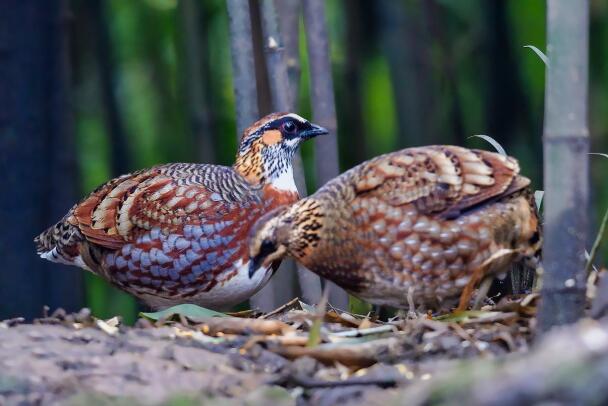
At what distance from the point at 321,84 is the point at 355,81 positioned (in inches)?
163

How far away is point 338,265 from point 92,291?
6.70 meters

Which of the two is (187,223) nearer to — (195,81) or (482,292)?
(482,292)

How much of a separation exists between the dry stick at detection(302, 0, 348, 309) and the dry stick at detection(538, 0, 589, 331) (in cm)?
219

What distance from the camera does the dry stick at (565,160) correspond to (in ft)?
9.53

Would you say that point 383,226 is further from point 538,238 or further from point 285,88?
point 285,88

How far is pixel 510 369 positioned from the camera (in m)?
2.04

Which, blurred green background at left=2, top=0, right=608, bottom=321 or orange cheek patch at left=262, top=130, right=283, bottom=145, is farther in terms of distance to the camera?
blurred green background at left=2, top=0, right=608, bottom=321

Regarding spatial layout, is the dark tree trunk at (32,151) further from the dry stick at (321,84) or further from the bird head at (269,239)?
the bird head at (269,239)

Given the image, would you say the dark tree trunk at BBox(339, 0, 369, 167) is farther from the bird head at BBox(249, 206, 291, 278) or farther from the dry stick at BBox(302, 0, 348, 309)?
the bird head at BBox(249, 206, 291, 278)

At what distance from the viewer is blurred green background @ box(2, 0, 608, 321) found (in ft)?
27.3

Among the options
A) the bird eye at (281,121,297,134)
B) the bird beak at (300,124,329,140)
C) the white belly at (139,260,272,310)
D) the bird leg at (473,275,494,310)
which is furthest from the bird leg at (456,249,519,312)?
the bird eye at (281,121,297,134)

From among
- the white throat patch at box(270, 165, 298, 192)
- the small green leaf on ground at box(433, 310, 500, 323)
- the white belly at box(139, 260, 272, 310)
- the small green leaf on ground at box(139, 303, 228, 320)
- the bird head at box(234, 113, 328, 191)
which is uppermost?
the bird head at box(234, 113, 328, 191)

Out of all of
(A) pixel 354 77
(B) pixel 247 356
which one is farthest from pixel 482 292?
(A) pixel 354 77

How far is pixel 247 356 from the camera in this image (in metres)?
3.38
